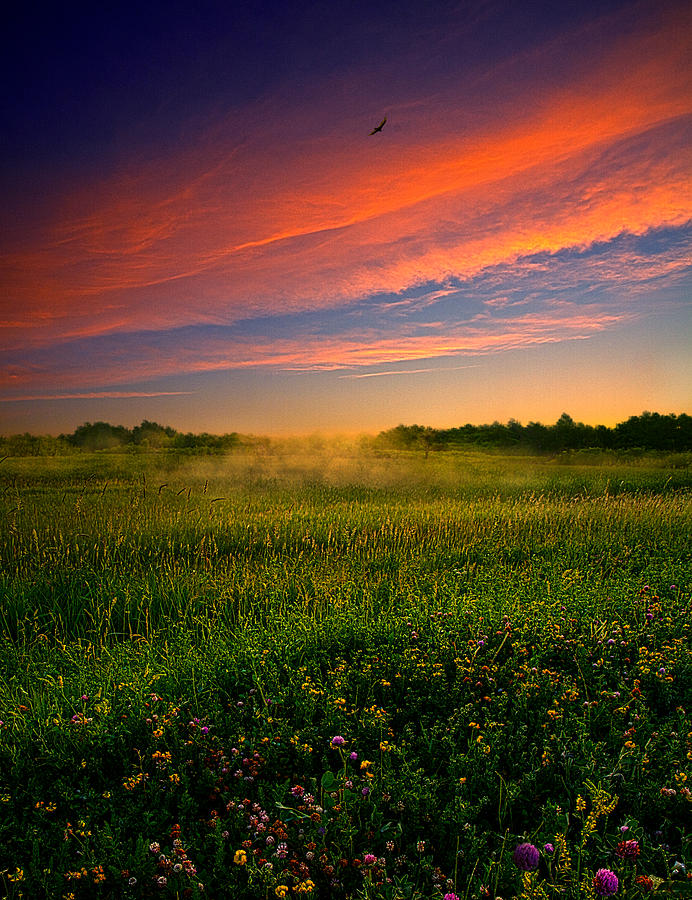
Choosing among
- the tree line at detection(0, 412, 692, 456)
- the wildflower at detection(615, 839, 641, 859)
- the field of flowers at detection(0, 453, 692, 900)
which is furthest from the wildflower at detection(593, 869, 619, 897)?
the tree line at detection(0, 412, 692, 456)

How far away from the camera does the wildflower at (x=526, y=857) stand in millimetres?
2670

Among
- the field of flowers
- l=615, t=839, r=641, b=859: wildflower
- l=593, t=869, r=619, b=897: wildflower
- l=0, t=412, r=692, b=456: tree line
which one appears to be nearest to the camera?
l=593, t=869, r=619, b=897: wildflower

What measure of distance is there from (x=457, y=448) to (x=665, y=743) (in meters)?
61.6

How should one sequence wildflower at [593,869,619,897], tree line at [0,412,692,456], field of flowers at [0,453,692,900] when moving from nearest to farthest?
wildflower at [593,869,619,897] < field of flowers at [0,453,692,900] < tree line at [0,412,692,456]

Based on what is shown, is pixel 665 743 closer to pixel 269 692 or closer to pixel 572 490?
pixel 269 692

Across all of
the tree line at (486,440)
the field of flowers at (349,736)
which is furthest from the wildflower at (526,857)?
the tree line at (486,440)

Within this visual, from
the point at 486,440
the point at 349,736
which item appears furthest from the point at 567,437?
the point at 349,736

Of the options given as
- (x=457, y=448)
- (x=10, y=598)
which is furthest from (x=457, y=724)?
(x=457, y=448)

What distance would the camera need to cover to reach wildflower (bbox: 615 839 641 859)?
2.64 metres

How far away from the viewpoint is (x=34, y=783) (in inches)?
139

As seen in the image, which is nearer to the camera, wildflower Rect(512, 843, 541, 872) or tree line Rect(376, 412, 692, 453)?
wildflower Rect(512, 843, 541, 872)

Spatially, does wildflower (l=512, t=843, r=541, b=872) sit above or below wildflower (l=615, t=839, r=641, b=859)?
below

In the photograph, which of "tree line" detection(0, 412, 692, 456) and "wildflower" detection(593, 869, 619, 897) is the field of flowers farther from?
"tree line" detection(0, 412, 692, 456)

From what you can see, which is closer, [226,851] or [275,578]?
[226,851]
